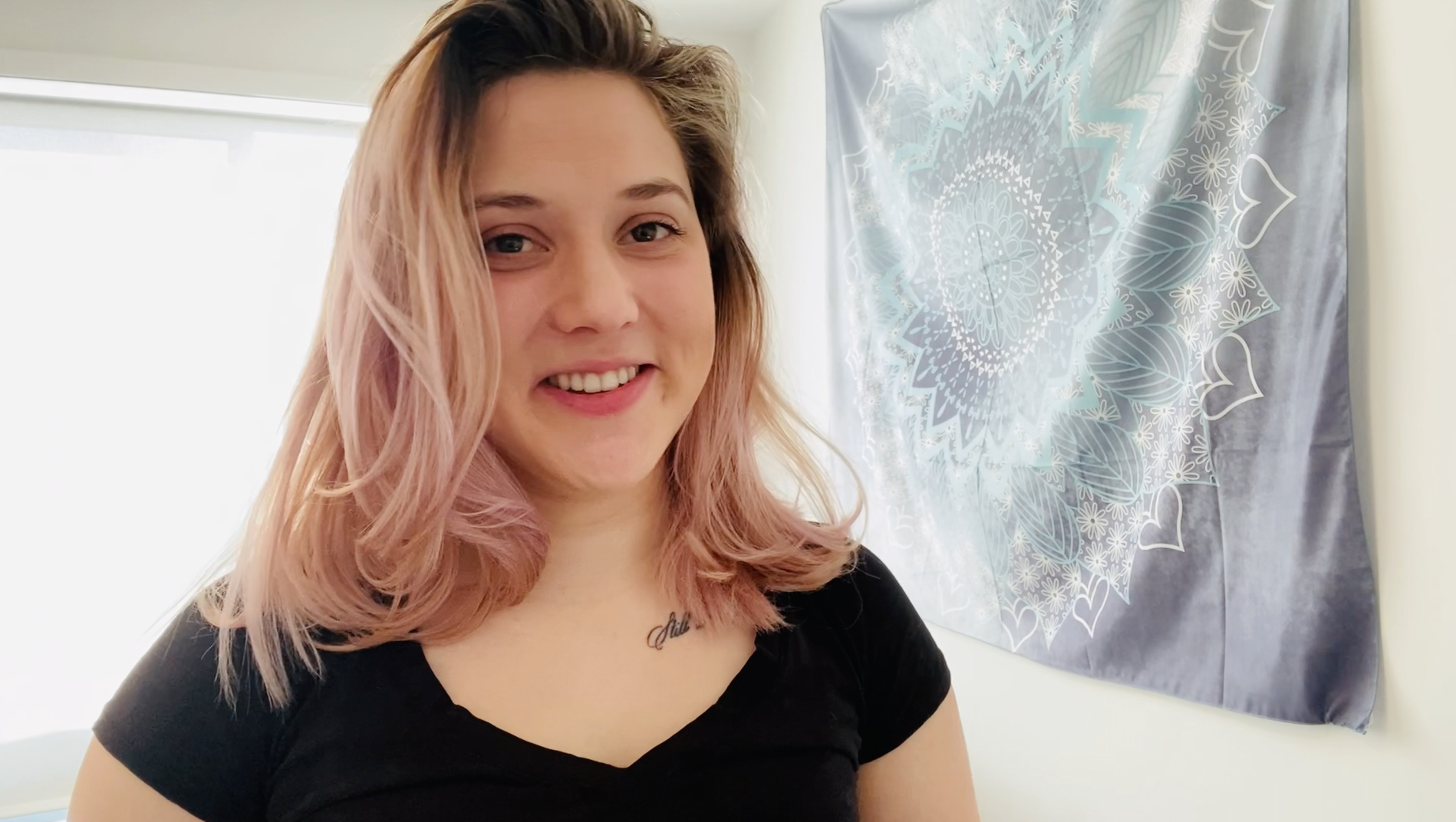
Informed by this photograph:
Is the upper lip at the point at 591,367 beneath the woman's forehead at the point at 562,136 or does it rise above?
beneath

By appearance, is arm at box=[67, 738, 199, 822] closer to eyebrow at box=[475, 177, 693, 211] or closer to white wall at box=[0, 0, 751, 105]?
eyebrow at box=[475, 177, 693, 211]

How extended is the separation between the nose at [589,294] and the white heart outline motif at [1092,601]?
98cm

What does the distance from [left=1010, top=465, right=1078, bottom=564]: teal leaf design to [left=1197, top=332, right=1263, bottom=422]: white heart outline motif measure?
327 millimetres

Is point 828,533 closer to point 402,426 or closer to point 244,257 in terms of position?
point 402,426

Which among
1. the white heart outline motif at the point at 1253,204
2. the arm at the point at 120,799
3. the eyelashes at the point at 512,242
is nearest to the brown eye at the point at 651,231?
the eyelashes at the point at 512,242

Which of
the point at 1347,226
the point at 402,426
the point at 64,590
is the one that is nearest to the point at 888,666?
the point at 402,426

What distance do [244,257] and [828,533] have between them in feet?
6.92

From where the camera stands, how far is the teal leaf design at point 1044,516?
148 centimetres

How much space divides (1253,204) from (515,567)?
98 cm

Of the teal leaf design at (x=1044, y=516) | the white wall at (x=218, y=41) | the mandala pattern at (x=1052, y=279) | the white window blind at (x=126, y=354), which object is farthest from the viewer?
the white window blind at (x=126, y=354)

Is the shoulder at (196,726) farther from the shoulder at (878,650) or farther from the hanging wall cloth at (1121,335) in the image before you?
the hanging wall cloth at (1121,335)

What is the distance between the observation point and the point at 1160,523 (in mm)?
1291

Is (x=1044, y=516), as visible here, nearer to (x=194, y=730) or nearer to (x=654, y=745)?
(x=654, y=745)

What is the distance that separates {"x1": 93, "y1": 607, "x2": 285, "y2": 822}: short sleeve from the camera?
65 cm
